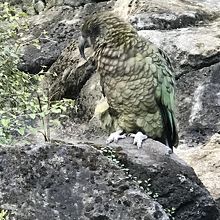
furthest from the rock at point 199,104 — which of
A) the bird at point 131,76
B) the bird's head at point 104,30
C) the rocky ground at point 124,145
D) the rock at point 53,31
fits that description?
the bird's head at point 104,30

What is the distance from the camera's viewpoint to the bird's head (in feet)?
19.2

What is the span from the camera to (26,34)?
35.8ft

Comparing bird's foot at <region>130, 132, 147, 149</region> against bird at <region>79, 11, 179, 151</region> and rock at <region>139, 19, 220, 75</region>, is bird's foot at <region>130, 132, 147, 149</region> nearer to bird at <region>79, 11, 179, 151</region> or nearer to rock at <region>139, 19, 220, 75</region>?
bird at <region>79, 11, 179, 151</region>

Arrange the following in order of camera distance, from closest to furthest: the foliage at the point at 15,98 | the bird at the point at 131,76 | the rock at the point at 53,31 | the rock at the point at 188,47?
the foliage at the point at 15,98
the bird at the point at 131,76
the rock at the point at 188,47
the rock at the point at 53,31

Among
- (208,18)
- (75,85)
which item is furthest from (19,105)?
(208,18)

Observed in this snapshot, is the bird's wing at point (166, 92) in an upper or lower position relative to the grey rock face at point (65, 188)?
lower

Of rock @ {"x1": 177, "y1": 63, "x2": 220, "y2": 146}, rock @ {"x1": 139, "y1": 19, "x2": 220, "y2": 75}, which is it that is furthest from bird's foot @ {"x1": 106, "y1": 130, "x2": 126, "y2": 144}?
rock @ {"x1": 139, "y1": 19, "x2": 220, "y2": 75}

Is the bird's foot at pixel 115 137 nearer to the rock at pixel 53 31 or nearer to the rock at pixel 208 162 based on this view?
the rock at pixel 208 162

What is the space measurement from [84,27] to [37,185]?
230cm

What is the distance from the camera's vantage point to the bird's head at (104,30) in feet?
19.2

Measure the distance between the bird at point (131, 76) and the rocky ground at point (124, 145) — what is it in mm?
779

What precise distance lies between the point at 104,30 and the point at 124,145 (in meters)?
1.18

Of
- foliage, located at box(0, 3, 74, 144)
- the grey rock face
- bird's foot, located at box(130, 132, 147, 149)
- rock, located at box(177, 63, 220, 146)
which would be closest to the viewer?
the grey rock face

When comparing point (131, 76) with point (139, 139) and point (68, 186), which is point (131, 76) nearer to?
point (139, 139)
